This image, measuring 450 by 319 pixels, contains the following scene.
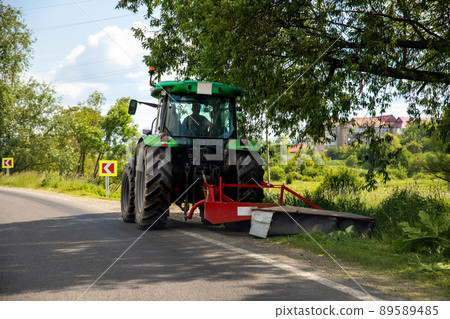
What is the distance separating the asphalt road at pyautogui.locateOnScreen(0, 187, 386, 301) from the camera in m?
3.51

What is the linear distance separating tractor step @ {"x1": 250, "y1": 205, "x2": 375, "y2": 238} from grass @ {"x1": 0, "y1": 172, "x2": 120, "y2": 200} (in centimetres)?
1534

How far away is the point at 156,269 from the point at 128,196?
4.64 meters

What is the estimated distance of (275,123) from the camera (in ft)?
30.5

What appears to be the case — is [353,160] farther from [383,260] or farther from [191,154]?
[383,260]

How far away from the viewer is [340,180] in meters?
14.1

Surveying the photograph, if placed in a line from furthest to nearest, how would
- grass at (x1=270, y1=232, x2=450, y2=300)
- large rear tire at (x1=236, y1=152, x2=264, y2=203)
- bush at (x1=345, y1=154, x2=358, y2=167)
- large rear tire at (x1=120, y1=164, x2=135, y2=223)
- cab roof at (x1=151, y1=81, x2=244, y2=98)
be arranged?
bush at (x1=345, y1=154, x2=358, y2=167) → large rear tire at (x1=120, y1=164, x2=135, y2=223) → cab roof at (x1=151, y1=81, x2=244, y2=98) → large rear tire at (x1=236, y1=152, x2=264, y2=203) → grass at (x1=270, y1=232, x2=450, y2=300)

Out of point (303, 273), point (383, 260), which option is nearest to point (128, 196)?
point (303, 273)

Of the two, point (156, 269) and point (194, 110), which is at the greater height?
point (194, 110)

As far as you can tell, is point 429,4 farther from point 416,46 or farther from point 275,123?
point 275,123

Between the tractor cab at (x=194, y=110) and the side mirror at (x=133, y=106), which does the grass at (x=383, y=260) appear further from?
the side mirror at (x=133, y=106)

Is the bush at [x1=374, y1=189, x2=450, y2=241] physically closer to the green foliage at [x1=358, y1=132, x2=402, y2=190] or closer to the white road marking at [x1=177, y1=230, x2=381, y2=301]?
the green foliage at [x1=358, y1=132, x2=402, y2=190]

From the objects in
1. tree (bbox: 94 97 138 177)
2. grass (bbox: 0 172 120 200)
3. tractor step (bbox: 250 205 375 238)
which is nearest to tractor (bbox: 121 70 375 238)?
tractor step (bbox: 250 205 375 238)
